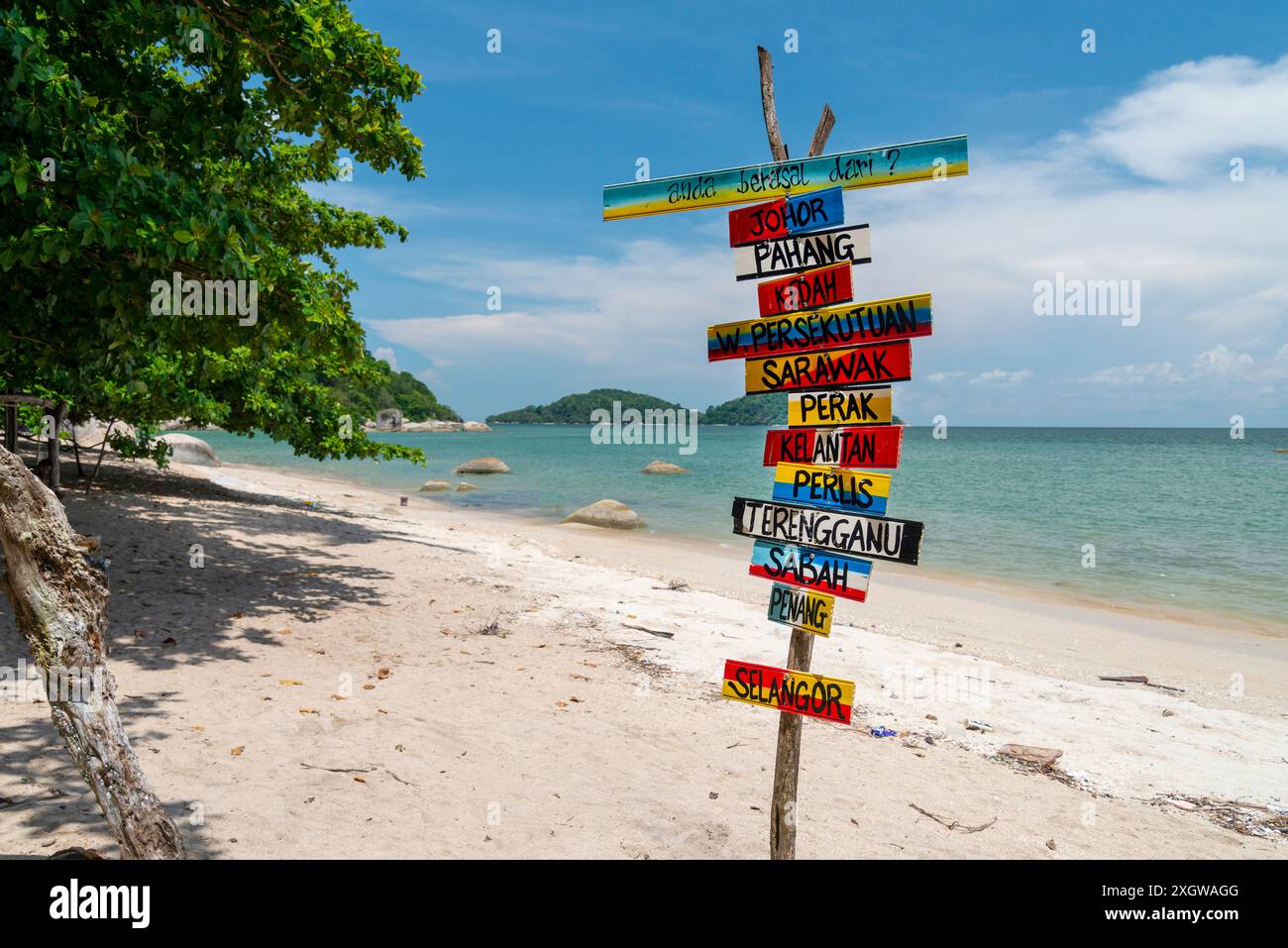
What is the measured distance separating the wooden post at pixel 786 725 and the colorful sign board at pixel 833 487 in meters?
0.69

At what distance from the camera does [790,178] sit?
3.90m

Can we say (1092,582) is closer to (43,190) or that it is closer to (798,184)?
(798,184)

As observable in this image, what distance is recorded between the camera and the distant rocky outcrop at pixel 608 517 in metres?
27.9

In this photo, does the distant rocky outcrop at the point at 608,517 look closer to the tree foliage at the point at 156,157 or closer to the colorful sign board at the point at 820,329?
the tree foliage at the point at 156,157

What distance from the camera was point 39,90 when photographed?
21.4 ft

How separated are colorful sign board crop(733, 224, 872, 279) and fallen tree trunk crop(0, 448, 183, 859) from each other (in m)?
3.37

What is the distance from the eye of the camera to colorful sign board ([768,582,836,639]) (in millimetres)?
3781

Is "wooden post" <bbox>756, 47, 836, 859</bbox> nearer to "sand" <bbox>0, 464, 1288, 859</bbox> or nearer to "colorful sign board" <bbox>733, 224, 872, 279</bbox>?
"colorful sign board" <bbox>733, 224, 872, 279</bbox>

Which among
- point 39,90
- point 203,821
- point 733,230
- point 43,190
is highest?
point 39,90

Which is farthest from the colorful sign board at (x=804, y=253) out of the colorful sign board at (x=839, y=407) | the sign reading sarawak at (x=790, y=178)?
the colorful sign board at (x=839, y=407)

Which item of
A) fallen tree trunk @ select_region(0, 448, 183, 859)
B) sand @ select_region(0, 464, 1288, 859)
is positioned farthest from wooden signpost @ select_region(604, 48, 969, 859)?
fallen tree trunk @ select_region(0, 448, 183, 859)

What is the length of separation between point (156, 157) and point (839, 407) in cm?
844

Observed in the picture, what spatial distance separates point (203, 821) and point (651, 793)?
2.88 metres
